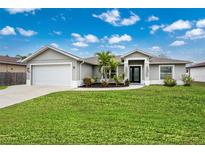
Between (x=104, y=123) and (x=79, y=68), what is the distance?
1318cm

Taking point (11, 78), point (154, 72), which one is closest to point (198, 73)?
point (154, 72)

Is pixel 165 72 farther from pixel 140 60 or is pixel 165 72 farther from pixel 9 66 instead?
pixel 9 66

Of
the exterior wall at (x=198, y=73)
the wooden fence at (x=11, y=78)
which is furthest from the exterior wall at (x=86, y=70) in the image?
the exterior wall at (x=198, y=73)

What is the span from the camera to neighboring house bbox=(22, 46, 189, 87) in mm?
18562

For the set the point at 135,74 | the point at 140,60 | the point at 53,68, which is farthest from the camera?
the point at 135,74

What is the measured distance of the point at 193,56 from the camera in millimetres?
22344

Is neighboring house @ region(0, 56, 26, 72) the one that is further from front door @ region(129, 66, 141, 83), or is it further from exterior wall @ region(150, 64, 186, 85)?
exterior wall @ region(150, 64, 186, 85)

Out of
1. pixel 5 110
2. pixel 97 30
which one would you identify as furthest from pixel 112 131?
pixel 97 30

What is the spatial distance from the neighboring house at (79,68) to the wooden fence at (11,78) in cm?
352

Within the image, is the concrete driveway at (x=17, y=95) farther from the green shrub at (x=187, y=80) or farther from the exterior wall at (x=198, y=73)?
the exterior wall at (x=198, y=73)

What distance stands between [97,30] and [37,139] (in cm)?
1713

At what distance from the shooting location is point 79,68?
63.3ft
